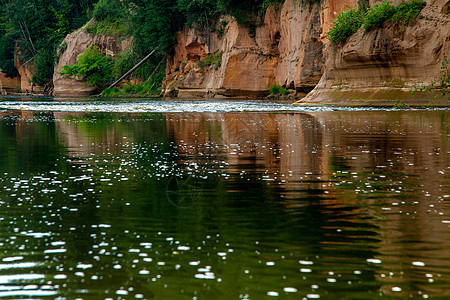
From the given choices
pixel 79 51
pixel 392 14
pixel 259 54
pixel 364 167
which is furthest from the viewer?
pixel 79 51

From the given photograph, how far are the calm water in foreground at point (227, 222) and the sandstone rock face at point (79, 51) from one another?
6789 cm

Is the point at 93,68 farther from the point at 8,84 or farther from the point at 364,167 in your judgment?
the point at 364,167

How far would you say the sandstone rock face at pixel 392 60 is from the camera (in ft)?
95.0

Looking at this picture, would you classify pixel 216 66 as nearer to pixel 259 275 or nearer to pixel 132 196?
pixel 132 196

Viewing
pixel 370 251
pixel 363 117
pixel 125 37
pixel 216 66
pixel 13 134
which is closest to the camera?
pixel 370 251

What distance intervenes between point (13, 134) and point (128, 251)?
13.8 meters

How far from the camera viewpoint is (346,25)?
35531 mm

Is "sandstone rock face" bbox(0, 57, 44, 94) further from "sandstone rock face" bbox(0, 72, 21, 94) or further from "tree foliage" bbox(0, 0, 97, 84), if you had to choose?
"tree foliage" bbox(0, 0, 97, 84)

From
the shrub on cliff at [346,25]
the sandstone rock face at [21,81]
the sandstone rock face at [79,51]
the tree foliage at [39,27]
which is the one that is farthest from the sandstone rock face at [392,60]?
the sandstone rock face at [21,81]

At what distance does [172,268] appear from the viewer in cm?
523

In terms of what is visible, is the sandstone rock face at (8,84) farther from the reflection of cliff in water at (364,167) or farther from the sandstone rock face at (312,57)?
the reflection of cliff in water at (364,167)

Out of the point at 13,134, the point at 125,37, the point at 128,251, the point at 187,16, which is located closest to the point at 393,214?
the point at 128,251

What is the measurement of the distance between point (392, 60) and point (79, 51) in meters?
58.9

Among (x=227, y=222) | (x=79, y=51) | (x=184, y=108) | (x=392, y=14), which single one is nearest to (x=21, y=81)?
(x=79, y=51)
